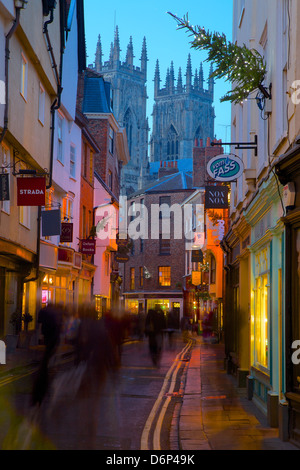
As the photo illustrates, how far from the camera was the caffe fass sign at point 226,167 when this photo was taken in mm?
15438

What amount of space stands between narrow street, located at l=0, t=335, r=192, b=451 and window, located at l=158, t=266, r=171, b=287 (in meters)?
58.6

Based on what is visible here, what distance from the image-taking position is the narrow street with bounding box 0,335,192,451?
8.81 metres

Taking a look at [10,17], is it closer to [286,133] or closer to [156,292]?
[286,133]

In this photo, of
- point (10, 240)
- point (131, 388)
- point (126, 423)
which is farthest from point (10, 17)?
point (126, 423)

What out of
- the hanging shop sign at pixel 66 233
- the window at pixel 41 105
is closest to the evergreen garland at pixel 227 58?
the window at pixel 41 105

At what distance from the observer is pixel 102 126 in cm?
4512

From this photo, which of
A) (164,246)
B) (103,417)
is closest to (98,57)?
(164,246)

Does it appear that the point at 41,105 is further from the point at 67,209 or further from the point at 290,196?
the point at 290,196

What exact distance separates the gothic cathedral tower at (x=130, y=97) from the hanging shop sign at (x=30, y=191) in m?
127

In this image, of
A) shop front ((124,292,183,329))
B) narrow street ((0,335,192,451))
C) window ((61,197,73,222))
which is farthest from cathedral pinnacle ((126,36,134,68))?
narrow street ((0,335,192,451))

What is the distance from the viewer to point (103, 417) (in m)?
11.0

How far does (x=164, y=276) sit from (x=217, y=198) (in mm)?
55016

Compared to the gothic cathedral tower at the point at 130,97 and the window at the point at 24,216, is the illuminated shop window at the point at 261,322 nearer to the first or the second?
the window at the point at 24,216

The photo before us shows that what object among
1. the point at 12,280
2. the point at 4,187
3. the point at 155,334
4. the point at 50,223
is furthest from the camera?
the point at 50,223
